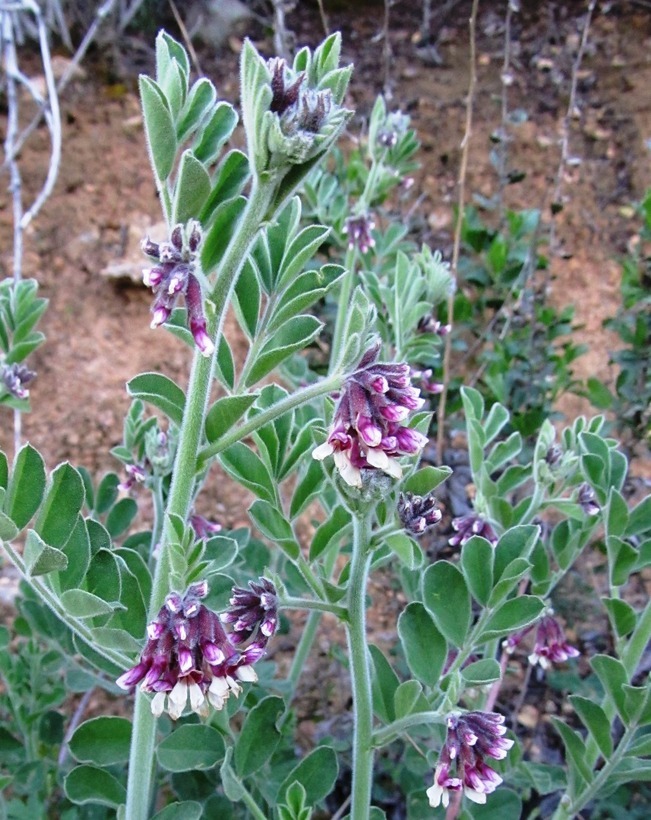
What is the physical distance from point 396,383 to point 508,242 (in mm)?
1879

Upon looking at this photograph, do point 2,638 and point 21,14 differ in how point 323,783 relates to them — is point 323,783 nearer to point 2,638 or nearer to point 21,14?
point 2,638

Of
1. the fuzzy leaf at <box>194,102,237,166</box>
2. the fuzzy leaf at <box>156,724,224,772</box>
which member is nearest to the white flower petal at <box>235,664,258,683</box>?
the fuzzy leaf at <box>156,724,224,772</box>

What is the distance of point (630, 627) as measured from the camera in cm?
134

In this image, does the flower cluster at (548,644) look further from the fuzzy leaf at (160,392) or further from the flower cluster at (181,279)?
the flower cluster at (181,279)

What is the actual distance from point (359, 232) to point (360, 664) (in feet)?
3.87

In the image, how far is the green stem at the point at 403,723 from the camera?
3.57 feet

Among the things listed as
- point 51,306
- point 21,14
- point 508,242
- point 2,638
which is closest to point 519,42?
point 508,242

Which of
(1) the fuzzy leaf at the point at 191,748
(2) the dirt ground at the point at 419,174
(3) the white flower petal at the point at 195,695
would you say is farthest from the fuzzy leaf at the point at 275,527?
(2) the dirt ground at the point at 419,174

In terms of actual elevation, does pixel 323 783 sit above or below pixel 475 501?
below

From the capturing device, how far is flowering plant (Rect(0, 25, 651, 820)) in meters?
0.96

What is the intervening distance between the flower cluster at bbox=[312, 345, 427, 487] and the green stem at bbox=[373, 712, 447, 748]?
0.34 m

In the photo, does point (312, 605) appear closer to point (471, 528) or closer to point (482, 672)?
point (482, 672)

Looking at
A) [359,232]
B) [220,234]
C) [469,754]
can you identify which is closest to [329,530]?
[469,754]

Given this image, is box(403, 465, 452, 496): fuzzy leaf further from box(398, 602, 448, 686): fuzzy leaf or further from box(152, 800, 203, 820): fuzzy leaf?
box(152, 800, 203, 820): fuzzy leaf
